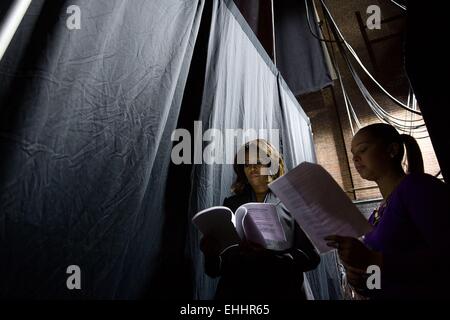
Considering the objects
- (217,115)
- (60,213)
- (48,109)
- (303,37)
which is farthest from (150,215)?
(303,37)

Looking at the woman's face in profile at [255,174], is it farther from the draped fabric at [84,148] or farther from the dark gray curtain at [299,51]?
the dark gray curtain at [299,51]

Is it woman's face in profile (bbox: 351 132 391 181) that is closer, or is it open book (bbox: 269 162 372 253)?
open book (bbox: 269 162 372 253)

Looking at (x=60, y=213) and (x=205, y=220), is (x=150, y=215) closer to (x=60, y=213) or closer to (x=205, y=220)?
(x=205, y=220)

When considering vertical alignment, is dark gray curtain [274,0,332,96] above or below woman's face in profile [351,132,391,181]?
above

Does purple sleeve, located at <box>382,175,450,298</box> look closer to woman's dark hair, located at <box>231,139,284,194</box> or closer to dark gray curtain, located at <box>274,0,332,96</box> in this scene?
woman's dark hair, located at <box>231,139,284,194</box>

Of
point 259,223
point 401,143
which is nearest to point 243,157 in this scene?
point 259,223

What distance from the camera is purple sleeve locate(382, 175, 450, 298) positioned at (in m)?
0.61

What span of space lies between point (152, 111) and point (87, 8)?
1.08ft

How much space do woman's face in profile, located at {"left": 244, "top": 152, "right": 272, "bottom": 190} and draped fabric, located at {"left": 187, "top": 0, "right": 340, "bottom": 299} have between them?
0.12 meters

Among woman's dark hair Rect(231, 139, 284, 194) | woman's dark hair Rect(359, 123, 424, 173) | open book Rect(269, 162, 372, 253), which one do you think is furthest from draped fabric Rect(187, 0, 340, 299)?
woman's dark hair Rect(359, 123, 424, 173)

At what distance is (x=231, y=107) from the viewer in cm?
138

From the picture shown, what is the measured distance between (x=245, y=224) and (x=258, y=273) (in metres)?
0.19

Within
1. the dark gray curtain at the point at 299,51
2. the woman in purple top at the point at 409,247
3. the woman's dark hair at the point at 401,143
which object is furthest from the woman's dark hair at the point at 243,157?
the dark gray curtain at the point at 299,51

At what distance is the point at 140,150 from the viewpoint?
84 centimetres
